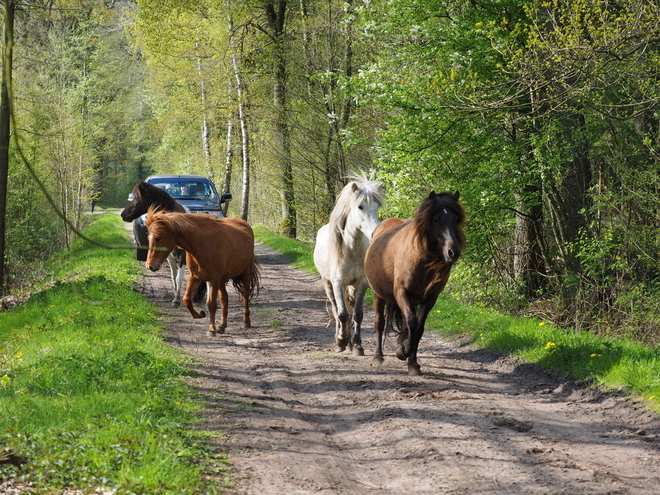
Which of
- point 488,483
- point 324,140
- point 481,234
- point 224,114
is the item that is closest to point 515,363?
point 488,483

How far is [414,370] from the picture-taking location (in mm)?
7469

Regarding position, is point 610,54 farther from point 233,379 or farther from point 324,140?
point 324,140

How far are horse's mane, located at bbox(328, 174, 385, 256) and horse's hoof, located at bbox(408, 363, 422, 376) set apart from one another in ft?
7.03

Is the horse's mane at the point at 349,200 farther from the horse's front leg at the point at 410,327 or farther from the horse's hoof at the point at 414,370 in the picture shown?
the horse's hoof at the point at 414,370

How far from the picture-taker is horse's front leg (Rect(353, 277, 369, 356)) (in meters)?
8.85

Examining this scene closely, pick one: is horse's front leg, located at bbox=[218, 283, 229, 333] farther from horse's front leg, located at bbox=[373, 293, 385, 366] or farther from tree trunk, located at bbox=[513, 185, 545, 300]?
tree trunk, located at bbox=[513, 185, 545, 300]

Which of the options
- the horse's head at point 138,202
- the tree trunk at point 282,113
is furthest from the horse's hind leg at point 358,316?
the tree trunk at point 282,113

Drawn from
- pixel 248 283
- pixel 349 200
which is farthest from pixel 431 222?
pixel 248 283

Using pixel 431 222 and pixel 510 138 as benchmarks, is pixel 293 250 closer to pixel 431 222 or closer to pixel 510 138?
pixel 510 138

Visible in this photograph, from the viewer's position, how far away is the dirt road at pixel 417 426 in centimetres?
430

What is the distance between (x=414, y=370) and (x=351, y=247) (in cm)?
216

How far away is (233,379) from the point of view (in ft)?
23.5

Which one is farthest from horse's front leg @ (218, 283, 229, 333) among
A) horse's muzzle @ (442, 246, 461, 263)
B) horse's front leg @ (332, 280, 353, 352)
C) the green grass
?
the green grass

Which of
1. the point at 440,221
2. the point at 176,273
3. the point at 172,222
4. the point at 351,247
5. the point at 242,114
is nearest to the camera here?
the point at 440,221
